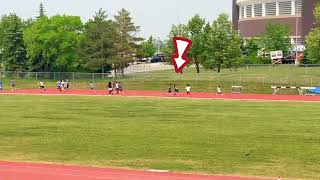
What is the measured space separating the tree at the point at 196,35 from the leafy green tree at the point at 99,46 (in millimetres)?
9809

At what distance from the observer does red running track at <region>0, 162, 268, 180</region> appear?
40.4ft

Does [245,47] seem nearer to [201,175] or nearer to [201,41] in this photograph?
[201,41]

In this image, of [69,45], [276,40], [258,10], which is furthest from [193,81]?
[258,10]

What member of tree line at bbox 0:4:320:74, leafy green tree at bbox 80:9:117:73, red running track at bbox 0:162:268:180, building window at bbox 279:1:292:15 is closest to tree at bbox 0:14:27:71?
tree line at bbox 0:4:320:74

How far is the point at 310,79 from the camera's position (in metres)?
57.2

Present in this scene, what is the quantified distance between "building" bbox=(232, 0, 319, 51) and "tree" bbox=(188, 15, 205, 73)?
103ft

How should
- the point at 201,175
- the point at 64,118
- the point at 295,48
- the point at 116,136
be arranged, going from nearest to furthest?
the point at 201,175 < the point at 116,136 < the point at 64,118 < the point at 295,48

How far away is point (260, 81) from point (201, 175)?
45.1 m

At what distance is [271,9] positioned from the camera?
10988 centimetres

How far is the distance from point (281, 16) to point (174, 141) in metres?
93.8

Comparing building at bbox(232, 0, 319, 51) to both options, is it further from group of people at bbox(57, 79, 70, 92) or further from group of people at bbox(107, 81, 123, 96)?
group of people at bbox(57, 79, 70, 92)

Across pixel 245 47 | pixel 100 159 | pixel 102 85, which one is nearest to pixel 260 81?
pixel 102 85

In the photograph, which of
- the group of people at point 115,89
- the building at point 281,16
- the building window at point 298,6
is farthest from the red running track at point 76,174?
the building window at point 298,6

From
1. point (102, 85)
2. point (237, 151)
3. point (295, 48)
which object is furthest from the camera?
point (295, 48)
